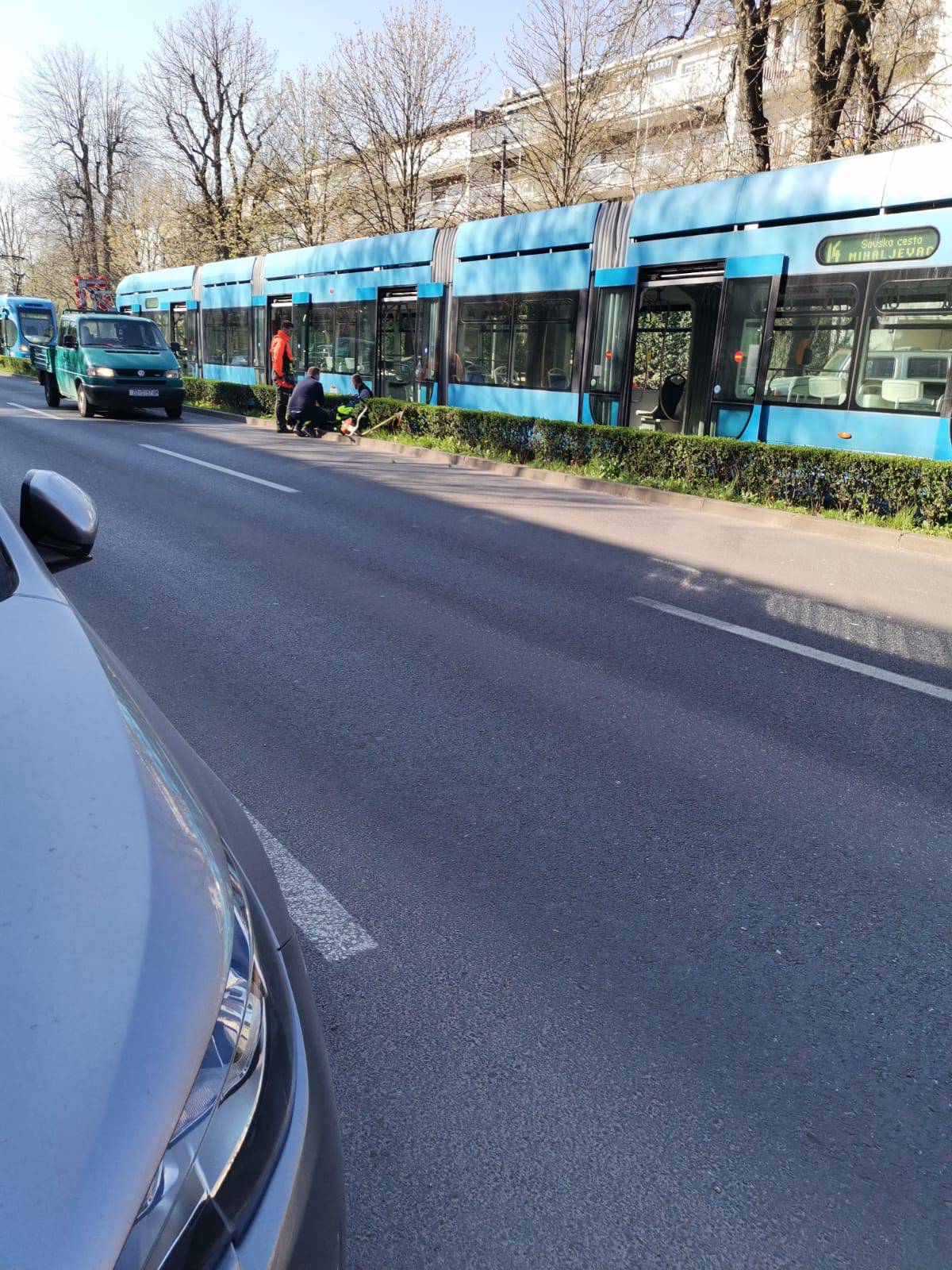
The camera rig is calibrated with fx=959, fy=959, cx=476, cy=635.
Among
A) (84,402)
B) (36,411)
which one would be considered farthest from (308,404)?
(36,411)

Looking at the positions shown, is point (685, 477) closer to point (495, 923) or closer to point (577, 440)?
point (577, 440)

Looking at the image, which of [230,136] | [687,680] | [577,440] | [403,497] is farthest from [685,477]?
[230,136]

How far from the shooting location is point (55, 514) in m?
2.69

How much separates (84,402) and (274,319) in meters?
6.01

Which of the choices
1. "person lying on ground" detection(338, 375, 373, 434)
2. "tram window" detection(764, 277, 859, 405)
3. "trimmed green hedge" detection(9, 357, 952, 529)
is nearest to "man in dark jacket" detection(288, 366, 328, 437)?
"person lying on ground" detection(338, 375, 373, 434)

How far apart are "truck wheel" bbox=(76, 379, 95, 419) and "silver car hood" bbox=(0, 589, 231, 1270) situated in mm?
19853

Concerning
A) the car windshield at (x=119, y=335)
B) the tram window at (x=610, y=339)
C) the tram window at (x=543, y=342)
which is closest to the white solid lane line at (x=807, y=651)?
the tram window at (x=610, y=339)

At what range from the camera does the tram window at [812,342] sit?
10.6m

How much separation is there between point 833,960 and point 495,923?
98cm

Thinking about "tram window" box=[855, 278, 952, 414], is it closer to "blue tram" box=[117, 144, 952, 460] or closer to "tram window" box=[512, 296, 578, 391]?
"blue tram" box=[117, 144, 952, 460]

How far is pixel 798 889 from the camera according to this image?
10.3ft

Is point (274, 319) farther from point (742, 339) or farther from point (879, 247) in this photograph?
point (879, 247)

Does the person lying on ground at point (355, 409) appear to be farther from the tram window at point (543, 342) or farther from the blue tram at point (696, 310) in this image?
the tram window at point (543, 342)

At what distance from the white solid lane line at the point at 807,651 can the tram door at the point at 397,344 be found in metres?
12.9
